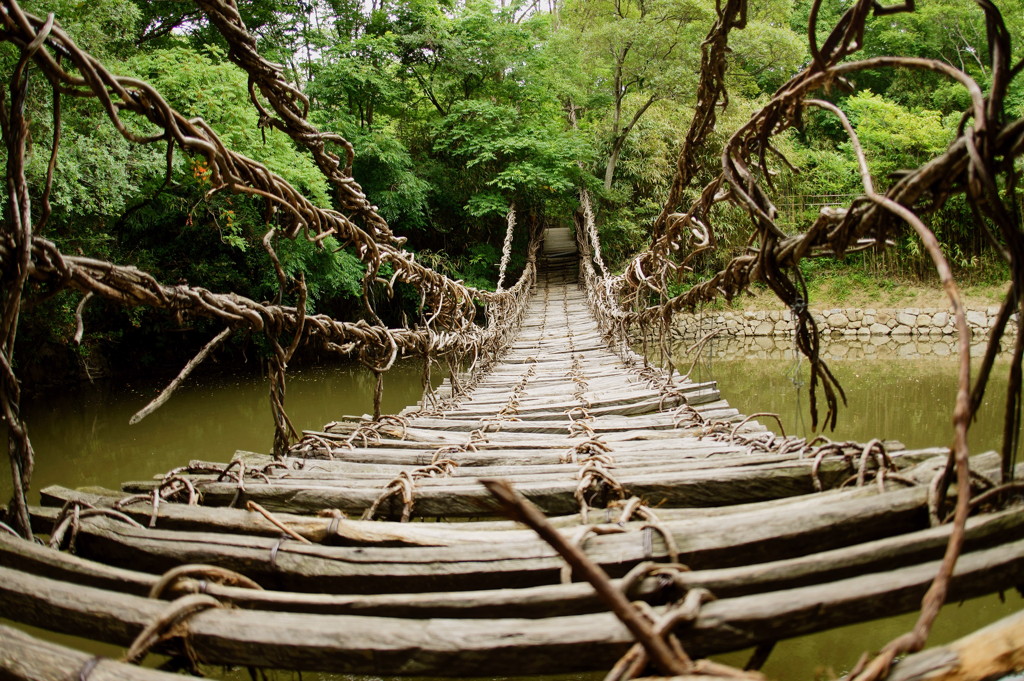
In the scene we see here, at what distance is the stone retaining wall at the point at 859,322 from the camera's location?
830 centimetres

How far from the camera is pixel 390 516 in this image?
3.17 ft

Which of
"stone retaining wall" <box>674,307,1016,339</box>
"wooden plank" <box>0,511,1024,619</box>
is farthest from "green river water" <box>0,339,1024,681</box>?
"wooden plank" <box>0,511,1024,619</box>

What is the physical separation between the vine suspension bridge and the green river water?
99 cm

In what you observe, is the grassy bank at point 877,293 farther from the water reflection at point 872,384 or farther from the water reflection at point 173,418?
the water reflection at point 173,418

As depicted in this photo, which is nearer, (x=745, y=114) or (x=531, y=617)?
(x=531, y=617)

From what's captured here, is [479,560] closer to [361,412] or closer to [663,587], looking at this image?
[663,587]

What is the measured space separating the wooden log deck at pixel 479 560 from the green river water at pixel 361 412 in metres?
0.97

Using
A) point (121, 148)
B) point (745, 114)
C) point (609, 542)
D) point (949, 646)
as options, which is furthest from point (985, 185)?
point (745, 114)

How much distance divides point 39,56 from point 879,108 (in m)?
10.1

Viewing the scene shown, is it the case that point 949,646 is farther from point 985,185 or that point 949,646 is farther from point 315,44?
point 315,44

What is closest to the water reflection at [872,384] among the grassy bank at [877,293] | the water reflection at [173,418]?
the grassy bank at [877,293]

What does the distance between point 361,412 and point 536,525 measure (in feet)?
18.1

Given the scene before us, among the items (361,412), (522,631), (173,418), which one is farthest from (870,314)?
(522,631)

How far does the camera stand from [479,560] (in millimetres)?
654
